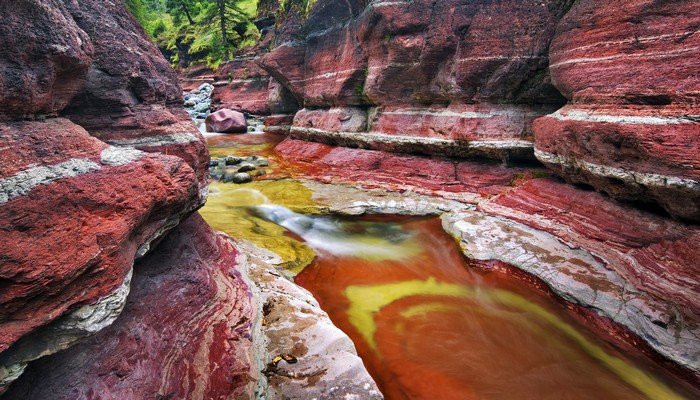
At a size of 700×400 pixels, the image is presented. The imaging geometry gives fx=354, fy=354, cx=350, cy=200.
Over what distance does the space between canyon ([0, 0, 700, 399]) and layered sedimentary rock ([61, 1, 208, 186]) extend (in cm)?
3

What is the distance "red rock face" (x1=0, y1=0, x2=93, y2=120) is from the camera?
8.20 ft

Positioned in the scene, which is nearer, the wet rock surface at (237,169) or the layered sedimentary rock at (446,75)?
the layered sedimentary rock at (446,75)

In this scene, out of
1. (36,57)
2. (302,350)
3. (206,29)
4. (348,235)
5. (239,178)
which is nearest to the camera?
(36,57)

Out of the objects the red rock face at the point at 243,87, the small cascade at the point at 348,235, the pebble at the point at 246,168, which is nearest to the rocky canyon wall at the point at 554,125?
the small cascade at the point at 348,235

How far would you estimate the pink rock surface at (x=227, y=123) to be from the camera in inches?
828

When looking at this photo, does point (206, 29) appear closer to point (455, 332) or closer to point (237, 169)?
point (237, 169)

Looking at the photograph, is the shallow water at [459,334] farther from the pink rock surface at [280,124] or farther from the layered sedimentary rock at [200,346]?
the pink rock surface at [280,124]

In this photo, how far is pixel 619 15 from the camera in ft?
20.9

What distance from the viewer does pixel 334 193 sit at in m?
9.88

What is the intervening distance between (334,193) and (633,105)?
6.65 m

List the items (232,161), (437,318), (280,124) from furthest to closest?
(280,124) → (232,161) → (437,318)

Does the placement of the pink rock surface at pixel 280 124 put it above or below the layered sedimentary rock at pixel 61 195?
below

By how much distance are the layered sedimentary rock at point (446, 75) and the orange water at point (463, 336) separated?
470 cm

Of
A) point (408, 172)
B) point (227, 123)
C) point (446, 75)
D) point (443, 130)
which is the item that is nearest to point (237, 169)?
point (408, 172)
